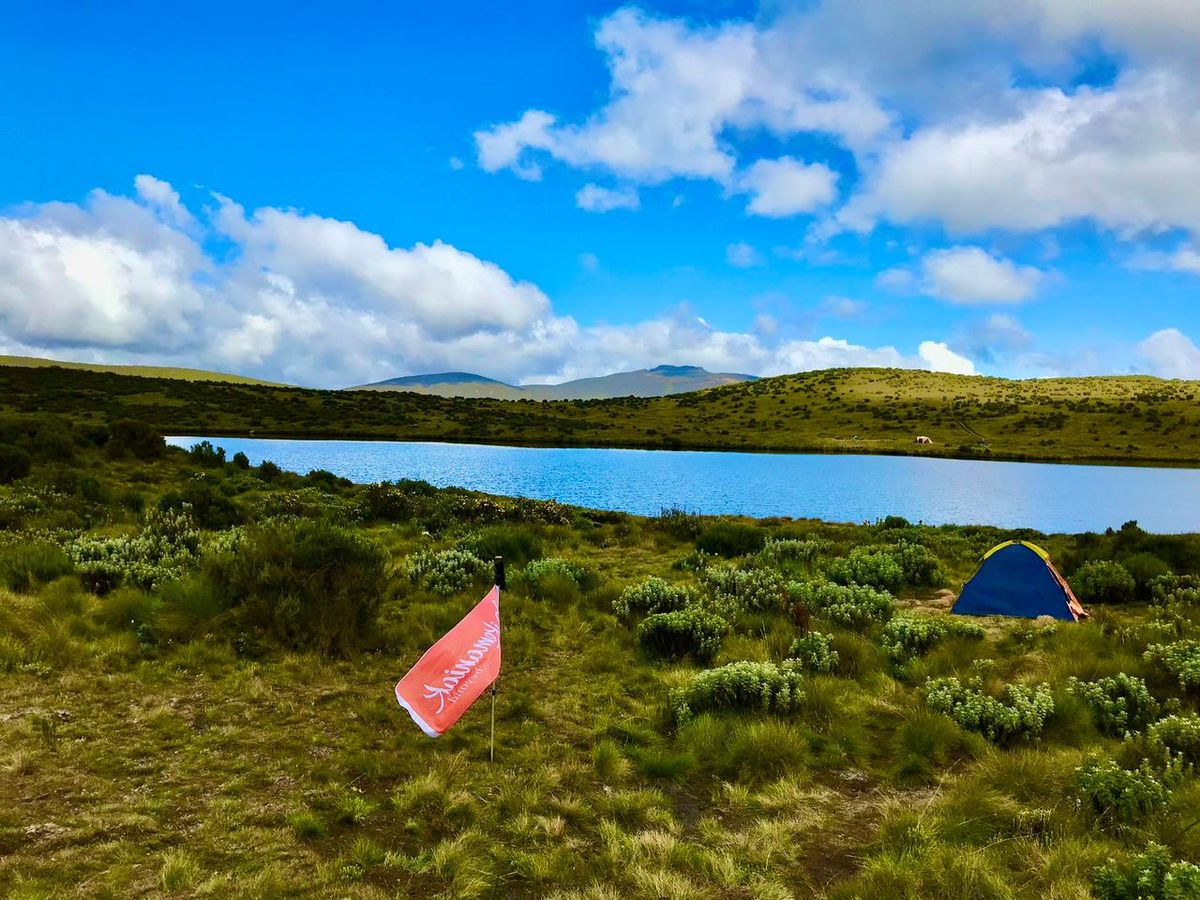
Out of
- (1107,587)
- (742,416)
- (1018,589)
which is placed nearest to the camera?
(1018,589)

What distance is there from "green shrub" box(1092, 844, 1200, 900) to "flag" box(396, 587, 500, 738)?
17.2 ft

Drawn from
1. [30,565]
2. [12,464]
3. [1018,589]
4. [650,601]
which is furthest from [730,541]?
[12,464]

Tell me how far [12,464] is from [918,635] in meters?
28.0

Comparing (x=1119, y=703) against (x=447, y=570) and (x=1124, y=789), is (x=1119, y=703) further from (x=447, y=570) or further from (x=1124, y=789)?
(x=447, y=570)

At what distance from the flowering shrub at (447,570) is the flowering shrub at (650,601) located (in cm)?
298

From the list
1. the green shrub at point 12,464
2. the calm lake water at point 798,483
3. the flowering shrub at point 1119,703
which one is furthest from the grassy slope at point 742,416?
the flowering shrub at point 1119,703

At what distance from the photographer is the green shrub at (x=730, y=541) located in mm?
18797

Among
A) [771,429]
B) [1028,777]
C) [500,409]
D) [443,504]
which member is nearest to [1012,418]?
[771,429]

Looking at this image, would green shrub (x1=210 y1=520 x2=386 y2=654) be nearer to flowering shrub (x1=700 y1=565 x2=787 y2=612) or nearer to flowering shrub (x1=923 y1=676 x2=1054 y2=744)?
flowering shrub (x1=700 y1=565 x2=787 y2=612)

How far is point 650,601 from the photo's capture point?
11898mm

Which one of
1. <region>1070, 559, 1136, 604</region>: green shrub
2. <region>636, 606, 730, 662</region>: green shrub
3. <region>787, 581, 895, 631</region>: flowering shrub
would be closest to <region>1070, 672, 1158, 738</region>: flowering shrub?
<region>787, 581, 895, 631</region>: flowering shrub

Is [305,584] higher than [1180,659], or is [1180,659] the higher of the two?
[305,584]

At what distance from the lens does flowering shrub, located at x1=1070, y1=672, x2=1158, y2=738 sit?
7.51m

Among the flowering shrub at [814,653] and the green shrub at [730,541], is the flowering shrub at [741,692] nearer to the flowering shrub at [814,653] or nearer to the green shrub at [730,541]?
the flowering shrub at [814,653]
